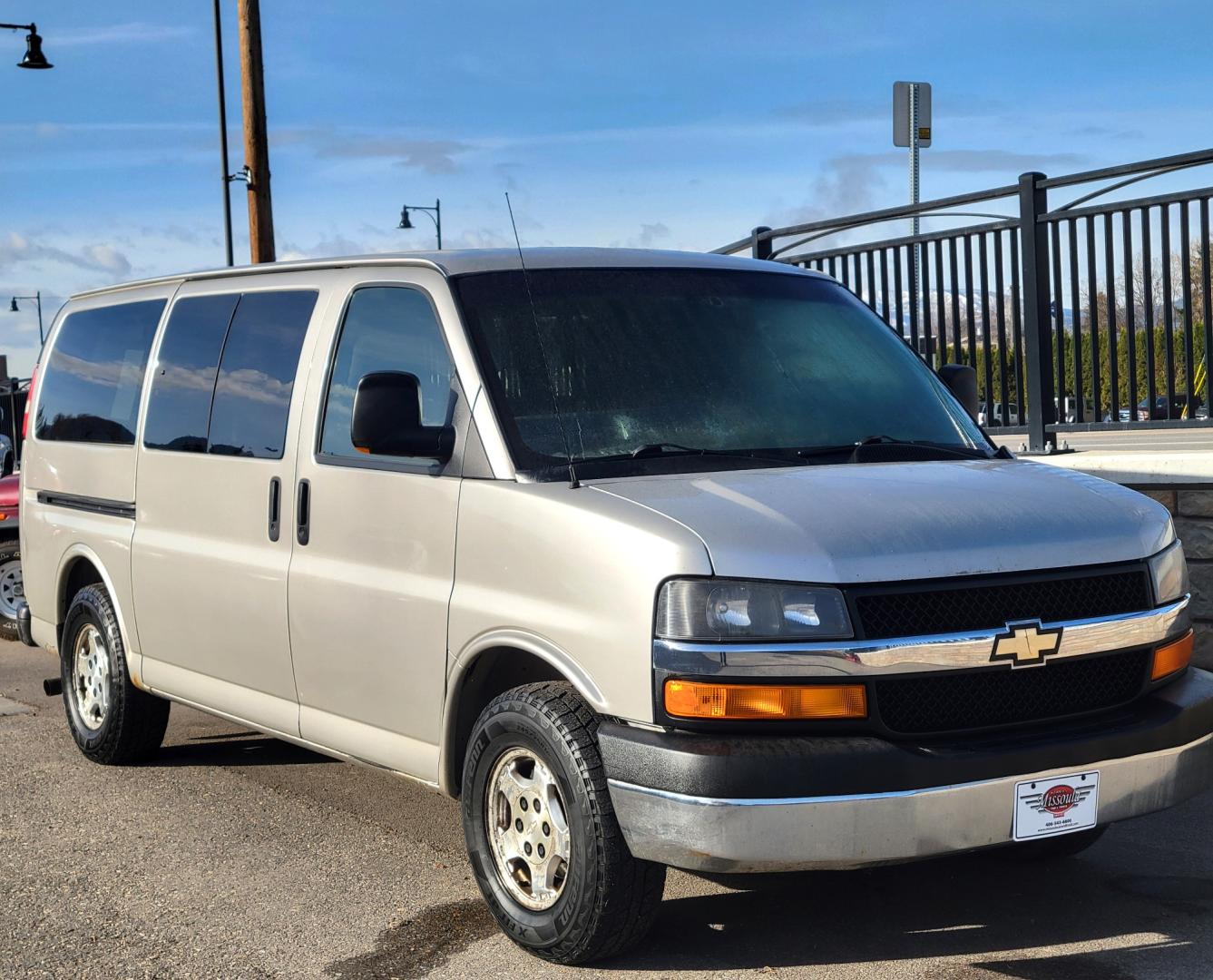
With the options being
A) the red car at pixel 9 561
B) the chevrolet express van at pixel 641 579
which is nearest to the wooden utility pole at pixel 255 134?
the red car at pixel 9 561

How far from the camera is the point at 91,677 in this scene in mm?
7273

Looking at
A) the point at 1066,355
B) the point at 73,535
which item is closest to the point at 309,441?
the point at 73,535

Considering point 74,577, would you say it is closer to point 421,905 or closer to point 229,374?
point 229,374

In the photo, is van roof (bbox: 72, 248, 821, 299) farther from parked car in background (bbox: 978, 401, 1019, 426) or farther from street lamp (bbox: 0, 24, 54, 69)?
street lamp (bbox: 0, 24, 54, 69)

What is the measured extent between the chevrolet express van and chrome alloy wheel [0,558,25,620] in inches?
223

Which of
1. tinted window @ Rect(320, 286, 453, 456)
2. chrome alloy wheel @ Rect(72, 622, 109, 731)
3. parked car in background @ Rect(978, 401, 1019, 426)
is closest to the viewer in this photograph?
tinted window @ Rect(320, 286, 453, 456)

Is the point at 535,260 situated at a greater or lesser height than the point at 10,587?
greater

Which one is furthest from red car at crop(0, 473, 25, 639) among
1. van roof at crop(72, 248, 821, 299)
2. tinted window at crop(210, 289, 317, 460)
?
van roof at crop(72, 248, 821, 299)

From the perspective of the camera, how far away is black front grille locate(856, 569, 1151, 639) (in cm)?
395

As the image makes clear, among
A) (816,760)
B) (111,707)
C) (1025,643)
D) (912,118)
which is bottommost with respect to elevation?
(111,707)

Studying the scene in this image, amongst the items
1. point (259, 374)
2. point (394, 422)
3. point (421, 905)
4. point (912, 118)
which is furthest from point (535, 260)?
point (912, 118)

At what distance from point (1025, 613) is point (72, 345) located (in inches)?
205

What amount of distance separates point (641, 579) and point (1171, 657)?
63.6 inches

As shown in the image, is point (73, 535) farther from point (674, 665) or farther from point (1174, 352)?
point (1174, 352)
